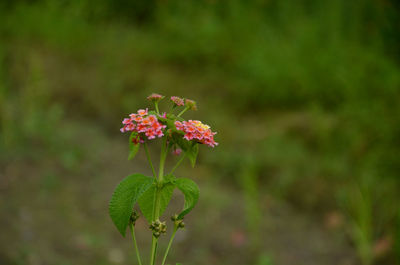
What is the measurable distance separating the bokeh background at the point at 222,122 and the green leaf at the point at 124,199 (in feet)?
3.49

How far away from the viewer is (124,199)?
2.92ft

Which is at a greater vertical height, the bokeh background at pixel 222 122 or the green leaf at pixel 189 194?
the bokeh background at pixel 222 122

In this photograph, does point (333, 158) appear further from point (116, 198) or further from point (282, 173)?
point (116, 198)

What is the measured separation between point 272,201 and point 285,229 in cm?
27

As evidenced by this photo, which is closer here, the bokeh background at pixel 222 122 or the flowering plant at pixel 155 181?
the flowering plant at pixel 155 181

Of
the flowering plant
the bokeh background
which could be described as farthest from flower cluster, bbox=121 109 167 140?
the bokeh background

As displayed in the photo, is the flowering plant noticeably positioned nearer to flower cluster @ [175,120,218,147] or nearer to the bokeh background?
flower cluster @ [175,120,218,147]

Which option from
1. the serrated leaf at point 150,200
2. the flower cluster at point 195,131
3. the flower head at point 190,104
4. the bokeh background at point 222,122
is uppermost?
the bokeh background at point 222,122

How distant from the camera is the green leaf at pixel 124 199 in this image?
873mm

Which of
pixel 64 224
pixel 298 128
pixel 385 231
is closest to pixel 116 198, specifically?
pixel 64 224

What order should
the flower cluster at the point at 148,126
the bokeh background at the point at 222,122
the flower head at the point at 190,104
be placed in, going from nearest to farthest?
the flower cluster at the point at 148,126, the flower head at the point at 190,104, the bokeh background at the point at 222,122

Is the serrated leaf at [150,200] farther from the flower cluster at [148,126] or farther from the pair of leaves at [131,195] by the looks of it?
the flower cluster at [148,126]

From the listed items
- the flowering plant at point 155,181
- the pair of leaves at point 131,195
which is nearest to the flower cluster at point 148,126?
the flowering plant at point 155,181

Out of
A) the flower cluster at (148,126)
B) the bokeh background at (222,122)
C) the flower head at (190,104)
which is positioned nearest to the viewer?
the flower cluster at (148,126)
